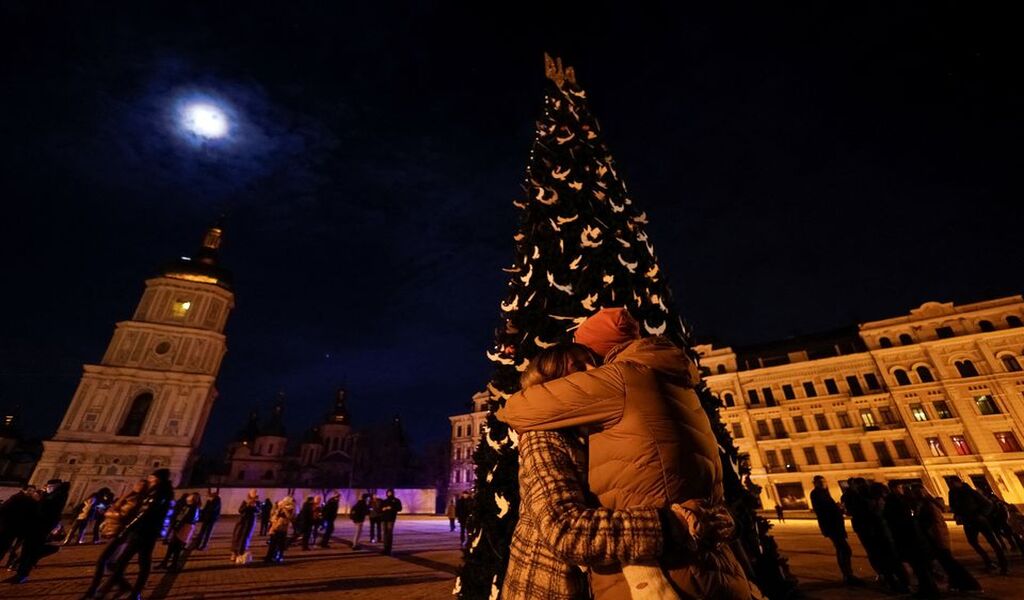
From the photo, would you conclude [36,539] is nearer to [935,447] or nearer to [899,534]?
[899,534]

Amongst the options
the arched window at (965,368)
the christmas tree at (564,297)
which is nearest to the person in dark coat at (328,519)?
the christmas tree at (564,297)

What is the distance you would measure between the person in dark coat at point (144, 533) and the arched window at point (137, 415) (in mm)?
44343

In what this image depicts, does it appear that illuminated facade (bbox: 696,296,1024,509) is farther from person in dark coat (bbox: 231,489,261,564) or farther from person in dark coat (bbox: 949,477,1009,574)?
person in dark coat (bbox: 231,489,261,564)

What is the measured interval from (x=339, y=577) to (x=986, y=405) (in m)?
41.0

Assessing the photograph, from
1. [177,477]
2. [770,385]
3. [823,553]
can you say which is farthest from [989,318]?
[177,477]

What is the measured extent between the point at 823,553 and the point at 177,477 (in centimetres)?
4685

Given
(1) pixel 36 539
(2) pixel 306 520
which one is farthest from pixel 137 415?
(1) pixel 36 539

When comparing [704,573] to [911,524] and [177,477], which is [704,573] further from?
[177,477]

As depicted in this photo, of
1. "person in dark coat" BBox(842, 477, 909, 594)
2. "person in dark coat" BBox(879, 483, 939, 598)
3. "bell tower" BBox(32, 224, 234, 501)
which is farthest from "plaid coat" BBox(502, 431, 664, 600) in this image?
"bell tower" BBox(32, 224, 234, 501)

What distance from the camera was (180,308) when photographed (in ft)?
148

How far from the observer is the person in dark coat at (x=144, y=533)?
5.50 m

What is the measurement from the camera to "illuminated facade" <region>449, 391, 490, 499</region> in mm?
48688

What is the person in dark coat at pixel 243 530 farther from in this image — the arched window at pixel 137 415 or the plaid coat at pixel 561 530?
the arched window at pixel 137 415

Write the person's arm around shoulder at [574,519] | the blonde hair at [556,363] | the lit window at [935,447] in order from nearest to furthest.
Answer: the person's arm around shoulder at [574,519] → the blonde hair at [556,363] → the lit window at [935,447]
